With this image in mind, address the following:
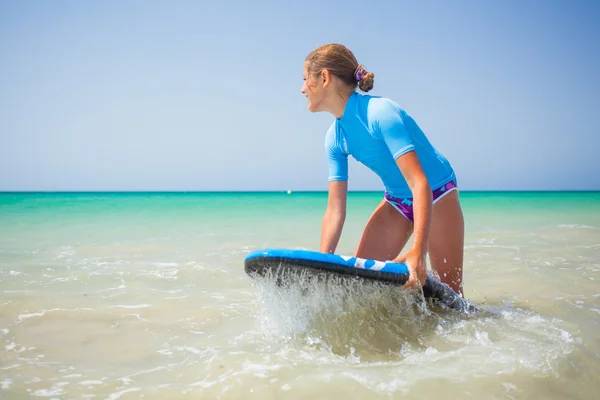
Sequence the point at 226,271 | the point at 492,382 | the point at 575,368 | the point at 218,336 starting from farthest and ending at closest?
the point at 226,271 → the point at 218,336 → the point at 575,368 → the point at 492,382

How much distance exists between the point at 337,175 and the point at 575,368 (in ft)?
5.79

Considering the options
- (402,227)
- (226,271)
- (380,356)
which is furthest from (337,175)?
(226,271)

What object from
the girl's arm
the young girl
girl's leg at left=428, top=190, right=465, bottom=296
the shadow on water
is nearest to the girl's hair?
the young girl

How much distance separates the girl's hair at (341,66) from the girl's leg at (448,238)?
94 cm

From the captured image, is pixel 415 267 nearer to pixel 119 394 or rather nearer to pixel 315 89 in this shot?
pixel 315 89

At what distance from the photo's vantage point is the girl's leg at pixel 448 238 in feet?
9.82

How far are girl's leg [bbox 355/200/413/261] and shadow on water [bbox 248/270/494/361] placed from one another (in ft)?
2.07

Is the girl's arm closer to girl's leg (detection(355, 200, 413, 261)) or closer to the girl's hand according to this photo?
girl's leg (detection(355, 200, 413, 261))

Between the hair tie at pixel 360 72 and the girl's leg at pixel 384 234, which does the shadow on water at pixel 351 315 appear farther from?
the hair tie at pixel 360 72

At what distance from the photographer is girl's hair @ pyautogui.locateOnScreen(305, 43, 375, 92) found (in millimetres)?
2672

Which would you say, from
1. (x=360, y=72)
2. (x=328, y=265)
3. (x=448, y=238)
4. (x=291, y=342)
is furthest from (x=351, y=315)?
(x=360, y=72)

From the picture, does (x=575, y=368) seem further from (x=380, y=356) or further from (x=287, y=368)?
(x=287, y=368)

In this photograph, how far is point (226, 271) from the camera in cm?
Result: 540

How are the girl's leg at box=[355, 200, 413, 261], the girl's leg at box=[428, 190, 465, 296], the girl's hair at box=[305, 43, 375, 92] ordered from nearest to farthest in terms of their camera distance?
the girl's hair at box=[305, 43, 375, 92]
the girl's leg at box=[428, 190, 465, 296]
the girl's leg at box=[355, 200, 413, 261]
